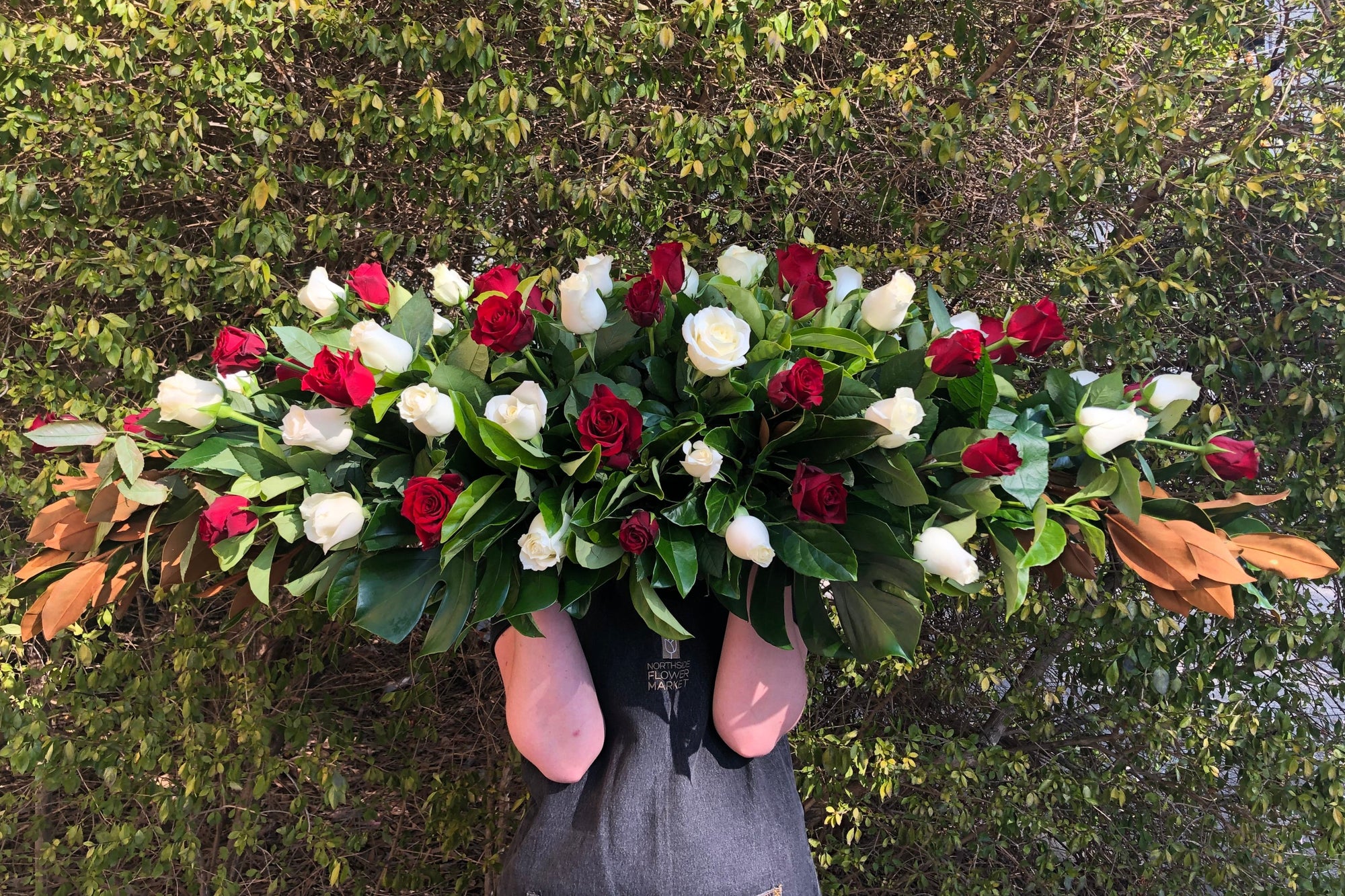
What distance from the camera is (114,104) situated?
1504mm

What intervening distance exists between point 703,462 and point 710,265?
110 centimetres

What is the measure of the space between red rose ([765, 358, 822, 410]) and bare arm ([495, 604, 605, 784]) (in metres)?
0.35

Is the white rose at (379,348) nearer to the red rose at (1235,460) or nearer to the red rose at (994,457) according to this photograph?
the red rose at (994,457)

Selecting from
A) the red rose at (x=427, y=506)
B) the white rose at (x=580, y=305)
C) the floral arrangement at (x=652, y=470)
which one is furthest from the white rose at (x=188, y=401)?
the white rose at (x=580, y=305)

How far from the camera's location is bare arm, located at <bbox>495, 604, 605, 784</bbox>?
2.79 feet

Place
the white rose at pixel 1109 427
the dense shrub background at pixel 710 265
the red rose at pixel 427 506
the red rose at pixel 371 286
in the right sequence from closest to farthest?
the red rose at pixel 427 506 < the white rose at pixel 1109 427 < the red rose at pixel 371 286 < the dense shrub background at pixel 710 265

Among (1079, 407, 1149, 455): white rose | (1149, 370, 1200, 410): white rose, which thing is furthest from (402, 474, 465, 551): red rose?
(1149, 370, 1200, 410): white rose

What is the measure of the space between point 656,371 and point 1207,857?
5.63 ft

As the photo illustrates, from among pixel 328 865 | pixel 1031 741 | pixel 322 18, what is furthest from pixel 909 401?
pixel 328 865

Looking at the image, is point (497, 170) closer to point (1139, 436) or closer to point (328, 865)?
point (1139, 436)

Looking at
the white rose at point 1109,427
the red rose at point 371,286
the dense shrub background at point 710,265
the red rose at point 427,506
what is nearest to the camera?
the red rose at point 427,506

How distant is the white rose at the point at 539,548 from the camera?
0.70m

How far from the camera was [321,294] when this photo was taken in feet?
3.00

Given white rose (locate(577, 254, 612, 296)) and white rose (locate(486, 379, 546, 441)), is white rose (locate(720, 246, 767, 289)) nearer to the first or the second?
white rose (locate(577, 254, 612, 296))
